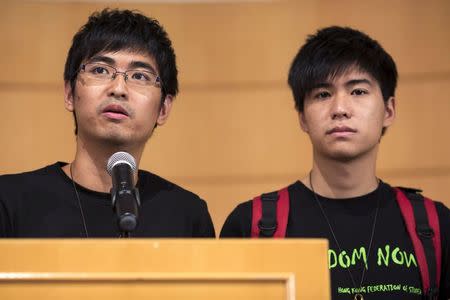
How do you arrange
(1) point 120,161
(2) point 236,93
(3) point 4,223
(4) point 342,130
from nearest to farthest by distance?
(1) point 120,161, (3) point 4,223, (4) point 342,130, (2) point 236,93

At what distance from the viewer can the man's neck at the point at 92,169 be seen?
2264 mm

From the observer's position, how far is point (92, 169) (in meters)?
2.28

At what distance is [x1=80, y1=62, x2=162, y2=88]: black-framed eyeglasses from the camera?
2.27 metres

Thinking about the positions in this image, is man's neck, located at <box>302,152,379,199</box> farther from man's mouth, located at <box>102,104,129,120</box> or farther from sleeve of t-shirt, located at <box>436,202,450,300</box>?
man's mouth, located at <box>102,104,129,120</box>

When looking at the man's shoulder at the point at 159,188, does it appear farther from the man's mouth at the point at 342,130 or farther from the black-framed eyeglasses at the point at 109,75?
the man's mouth at the point at 342,130

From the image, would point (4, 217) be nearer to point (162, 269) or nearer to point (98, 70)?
point (98, 70)

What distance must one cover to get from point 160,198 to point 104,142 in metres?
0.22

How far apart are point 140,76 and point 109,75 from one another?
0.09m

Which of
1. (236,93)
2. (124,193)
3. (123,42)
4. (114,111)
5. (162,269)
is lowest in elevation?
(162,269)

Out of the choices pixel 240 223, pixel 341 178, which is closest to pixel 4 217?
pixel 240 223

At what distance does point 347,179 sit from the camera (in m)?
2.40

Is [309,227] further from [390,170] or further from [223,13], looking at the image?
[223,13]

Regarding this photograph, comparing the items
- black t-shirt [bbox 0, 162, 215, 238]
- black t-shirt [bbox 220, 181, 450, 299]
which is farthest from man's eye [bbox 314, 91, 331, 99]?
black t-shirt [bbox 0, 162, 215, 238]

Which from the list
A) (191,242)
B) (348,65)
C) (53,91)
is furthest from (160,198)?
(53,91)
